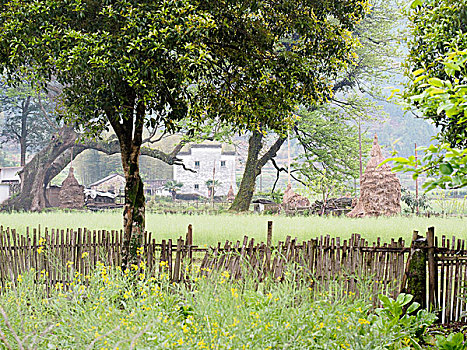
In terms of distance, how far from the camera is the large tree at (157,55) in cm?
618

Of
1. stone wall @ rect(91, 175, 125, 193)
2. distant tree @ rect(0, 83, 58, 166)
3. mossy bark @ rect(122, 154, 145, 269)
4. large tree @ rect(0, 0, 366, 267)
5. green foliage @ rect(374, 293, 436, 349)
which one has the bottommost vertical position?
green foliage @ rect(374, 293, 436, 349)

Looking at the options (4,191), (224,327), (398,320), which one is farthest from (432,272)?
(4,191)

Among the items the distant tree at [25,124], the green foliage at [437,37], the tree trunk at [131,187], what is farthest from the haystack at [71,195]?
the green foliage at [437,37]

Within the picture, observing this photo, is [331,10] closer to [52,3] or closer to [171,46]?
[171,46]

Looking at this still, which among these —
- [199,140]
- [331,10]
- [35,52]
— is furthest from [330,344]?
[199,140]

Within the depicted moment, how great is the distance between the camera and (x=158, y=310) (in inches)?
181

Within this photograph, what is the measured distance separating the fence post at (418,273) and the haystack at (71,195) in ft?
76.3

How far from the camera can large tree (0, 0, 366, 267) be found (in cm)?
618

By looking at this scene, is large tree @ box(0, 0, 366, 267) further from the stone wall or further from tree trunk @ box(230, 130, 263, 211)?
the stone wall

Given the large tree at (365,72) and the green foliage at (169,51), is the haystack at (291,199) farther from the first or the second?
the green foliage at (169,51)

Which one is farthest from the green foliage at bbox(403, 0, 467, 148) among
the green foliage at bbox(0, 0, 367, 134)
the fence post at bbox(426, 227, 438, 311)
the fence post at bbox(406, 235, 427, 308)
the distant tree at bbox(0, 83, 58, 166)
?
the distant tree at bbox(0, 83, 58, 166)

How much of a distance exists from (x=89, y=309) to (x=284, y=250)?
111 inches

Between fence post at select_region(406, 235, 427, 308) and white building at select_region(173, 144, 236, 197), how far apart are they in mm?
39503

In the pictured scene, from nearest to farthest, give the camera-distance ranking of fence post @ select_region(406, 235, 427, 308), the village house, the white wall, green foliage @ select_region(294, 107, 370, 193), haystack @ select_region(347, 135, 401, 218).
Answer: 1. fence post @ select_region(406, 235, 427, 308)
2. haystack @ select_region(347, 135, 401, 218)
3. green foliage @ select_region(294, 107, 370, 193)
4. the white wall
5. the village house
